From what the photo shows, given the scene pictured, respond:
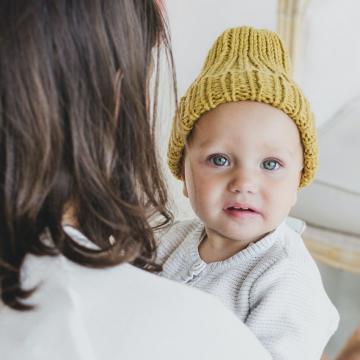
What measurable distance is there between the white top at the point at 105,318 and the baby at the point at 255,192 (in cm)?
28

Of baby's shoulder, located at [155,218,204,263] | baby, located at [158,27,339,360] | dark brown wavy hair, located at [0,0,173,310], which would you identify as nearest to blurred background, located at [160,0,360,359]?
baby's shoulder, located at [155,218,204,263]

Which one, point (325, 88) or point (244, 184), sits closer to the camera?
point (244, 184)

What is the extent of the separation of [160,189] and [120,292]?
22 centimetres

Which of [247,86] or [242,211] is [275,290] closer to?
[242,211]

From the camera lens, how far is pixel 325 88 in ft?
8.00

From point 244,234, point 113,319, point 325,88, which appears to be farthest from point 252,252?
point 325,88

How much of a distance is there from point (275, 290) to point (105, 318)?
1.22 feet

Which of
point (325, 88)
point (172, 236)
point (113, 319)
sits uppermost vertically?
point (113, 319)

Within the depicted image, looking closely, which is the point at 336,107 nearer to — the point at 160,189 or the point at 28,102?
the point at 160,189

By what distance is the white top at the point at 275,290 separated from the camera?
932mm

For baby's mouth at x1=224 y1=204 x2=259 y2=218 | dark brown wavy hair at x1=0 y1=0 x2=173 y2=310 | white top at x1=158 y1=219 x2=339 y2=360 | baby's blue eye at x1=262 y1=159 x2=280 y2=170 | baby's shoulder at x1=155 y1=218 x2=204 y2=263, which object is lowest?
baby's shoulder at x1=155 y1=218 x2=204 y2=263

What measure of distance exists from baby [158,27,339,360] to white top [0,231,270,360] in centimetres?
28

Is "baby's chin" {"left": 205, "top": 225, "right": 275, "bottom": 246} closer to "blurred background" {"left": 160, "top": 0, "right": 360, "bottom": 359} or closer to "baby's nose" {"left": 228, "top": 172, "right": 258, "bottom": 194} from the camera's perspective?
"baby's nose" {"left": 228, "top": 172, "right": 258, "bottom": 194}

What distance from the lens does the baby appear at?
955 mm
